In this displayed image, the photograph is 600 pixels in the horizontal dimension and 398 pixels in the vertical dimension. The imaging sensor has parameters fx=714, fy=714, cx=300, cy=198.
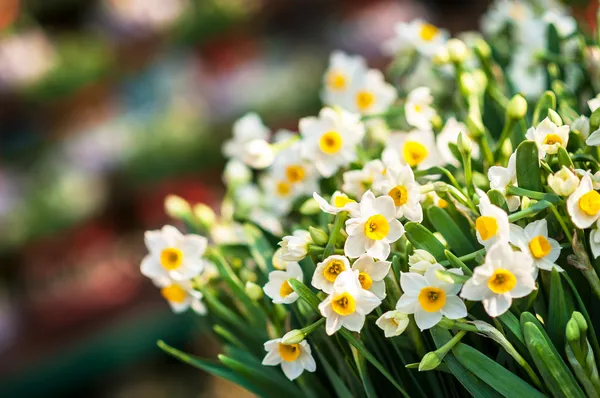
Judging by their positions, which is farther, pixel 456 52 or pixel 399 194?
pixel 456 52

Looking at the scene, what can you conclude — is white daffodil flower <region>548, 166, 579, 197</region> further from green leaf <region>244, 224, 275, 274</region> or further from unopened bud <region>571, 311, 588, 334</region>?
green leaf <region>244, 224, 275, 274</region>

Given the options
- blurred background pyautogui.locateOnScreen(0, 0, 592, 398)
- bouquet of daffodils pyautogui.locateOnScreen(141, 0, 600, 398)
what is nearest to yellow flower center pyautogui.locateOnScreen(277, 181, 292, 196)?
bouquet of daffodils pyautogui.locateOnScreen(141, 0, 600, 398)

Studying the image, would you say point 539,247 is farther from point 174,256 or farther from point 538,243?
point 174,256

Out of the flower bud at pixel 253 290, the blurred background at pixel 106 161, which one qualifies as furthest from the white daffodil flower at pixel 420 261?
the blurred background at pixel 106 161

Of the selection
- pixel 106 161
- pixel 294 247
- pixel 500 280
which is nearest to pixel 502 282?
pixel 500 280

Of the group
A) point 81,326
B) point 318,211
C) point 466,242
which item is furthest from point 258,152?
point 81,326
